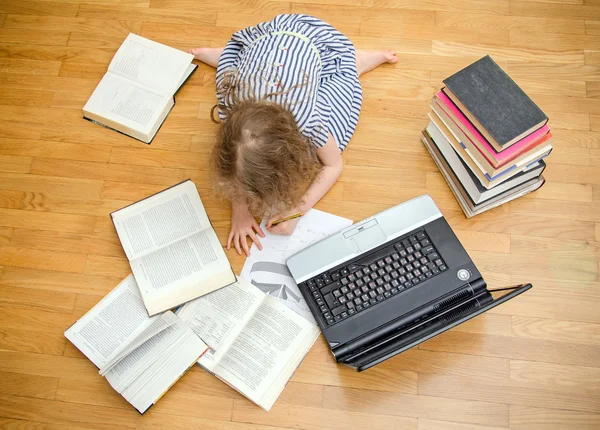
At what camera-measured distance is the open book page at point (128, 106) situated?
142 cm

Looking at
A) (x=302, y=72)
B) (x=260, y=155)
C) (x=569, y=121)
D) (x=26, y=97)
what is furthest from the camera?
(x=26, y=97)

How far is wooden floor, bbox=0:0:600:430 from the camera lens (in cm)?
122

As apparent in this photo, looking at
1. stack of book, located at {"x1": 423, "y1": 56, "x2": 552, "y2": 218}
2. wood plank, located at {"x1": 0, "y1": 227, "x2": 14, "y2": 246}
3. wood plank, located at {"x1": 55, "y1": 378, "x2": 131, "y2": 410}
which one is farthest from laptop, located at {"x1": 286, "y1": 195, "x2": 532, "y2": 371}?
wood plank, located at {"x1": 0, "y1": 227, "x2": 14, "y2": 246}

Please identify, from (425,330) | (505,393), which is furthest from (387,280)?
(505,393)

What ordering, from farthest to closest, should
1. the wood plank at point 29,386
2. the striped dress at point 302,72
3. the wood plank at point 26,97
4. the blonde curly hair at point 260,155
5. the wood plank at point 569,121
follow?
the wood plank at point 26,97, the wood plank at point 569,121, the wood plank at point 29,386, the striped dress at point 302,72, the blonde curly hair at point 260,155

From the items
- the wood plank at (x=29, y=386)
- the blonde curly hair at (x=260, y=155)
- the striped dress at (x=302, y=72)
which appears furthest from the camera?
the wood plank at (x=29, y=386)

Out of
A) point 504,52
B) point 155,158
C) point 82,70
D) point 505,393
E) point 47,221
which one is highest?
point 504,52

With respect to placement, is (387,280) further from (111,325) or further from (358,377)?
(111,325)

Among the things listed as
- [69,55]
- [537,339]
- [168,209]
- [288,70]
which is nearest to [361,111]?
[288,70]

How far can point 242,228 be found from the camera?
4.30 feet

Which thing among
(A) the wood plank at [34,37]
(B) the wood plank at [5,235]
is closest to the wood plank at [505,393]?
(B) the wood plank at [5,235]

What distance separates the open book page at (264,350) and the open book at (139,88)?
541mm

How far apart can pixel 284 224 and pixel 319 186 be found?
0.12 metres

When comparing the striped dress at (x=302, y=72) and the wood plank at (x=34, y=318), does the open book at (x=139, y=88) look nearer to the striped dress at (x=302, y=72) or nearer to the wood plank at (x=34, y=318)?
the striped dress at (x=302, y=72)
